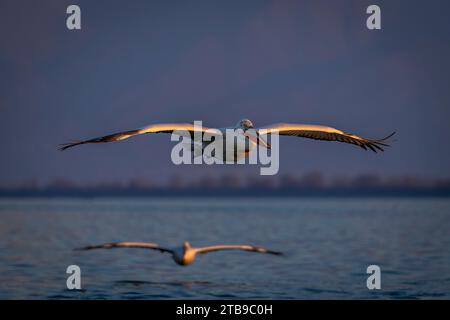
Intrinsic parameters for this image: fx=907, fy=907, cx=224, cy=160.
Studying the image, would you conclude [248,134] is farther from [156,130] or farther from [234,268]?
[234,268]

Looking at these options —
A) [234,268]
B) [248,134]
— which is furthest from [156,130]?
[234,268]

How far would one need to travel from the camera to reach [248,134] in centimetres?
2264

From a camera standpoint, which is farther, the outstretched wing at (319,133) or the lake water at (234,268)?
the lake water at (234,268)

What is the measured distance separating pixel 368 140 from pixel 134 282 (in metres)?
9.69

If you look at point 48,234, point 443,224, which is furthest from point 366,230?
point 48,234

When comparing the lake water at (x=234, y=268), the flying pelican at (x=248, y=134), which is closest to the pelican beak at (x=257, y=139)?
the flying pelican at (x=248, y=134)

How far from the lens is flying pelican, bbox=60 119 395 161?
68.6 ft

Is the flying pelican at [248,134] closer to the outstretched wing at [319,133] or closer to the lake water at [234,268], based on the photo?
the outstretched wing at [319,133]

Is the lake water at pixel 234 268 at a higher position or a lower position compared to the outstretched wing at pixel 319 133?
lower

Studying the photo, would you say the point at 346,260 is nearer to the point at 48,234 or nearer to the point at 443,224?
the point at 48,234

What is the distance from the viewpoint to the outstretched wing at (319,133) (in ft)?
77.3

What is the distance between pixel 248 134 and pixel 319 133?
2.67 m

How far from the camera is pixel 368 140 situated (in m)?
23.7

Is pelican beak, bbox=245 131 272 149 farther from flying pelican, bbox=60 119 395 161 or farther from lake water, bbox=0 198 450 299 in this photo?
lake water, bbox=0 198 450 299
